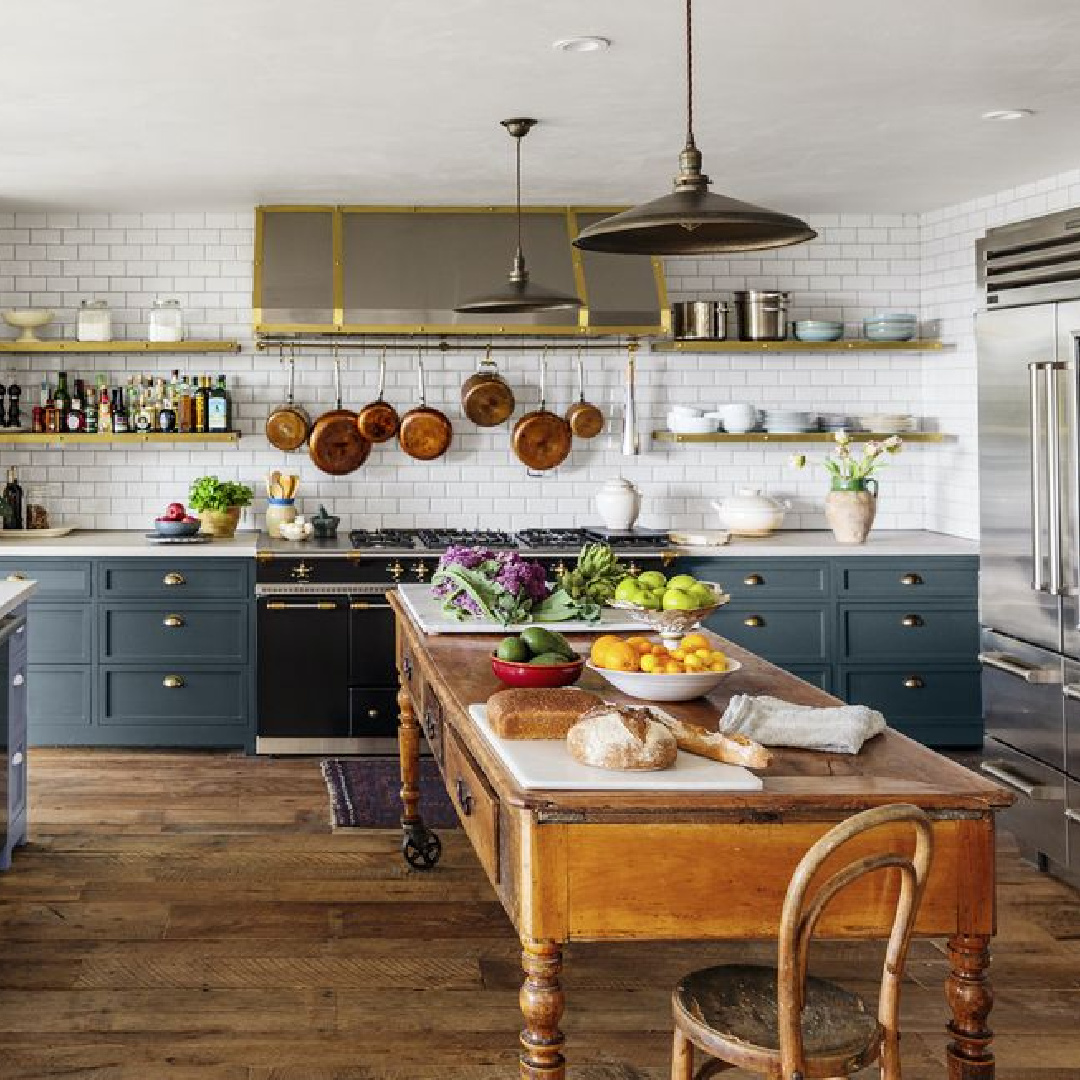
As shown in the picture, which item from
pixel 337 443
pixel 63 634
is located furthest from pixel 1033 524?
pixel 63 634

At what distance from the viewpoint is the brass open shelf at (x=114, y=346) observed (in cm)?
720

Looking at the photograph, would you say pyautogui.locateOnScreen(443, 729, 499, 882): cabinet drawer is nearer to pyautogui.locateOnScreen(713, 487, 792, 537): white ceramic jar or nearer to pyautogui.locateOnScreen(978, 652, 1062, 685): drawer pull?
pyautogui.locateOnScreen(978, 652, 1062, 685): drawer pull

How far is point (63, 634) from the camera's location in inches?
267

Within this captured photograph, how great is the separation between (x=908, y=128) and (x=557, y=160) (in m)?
1.54

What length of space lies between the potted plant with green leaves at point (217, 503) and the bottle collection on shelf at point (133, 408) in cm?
32

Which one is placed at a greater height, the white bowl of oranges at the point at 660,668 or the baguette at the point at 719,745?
the white bowl of oranges at the point at 660,668

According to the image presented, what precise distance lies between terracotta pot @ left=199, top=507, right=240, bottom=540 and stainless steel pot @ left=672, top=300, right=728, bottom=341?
257 cm

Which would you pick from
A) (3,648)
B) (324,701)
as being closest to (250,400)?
(324,701)

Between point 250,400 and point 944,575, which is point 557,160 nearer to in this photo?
point 250,400

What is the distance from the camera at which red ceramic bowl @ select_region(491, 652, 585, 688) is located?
10.6ft

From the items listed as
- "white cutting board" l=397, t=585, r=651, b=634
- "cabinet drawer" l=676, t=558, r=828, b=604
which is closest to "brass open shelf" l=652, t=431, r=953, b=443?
"cabinet drawer" l=676, t=558, r=828, b=604

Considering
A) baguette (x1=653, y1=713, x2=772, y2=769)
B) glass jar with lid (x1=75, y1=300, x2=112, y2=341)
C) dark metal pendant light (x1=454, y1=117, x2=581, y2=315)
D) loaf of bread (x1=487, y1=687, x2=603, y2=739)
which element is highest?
glass jar with lid (x1=75, y1=300, x2=112, y2=341)

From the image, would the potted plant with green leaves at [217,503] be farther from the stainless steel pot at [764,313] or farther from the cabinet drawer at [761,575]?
the stainless steel pot at [764,313]

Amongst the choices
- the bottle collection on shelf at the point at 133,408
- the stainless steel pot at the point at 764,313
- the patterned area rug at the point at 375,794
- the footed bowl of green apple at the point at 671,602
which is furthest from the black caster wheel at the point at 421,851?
the stainless steel pot at the point at 764,313
